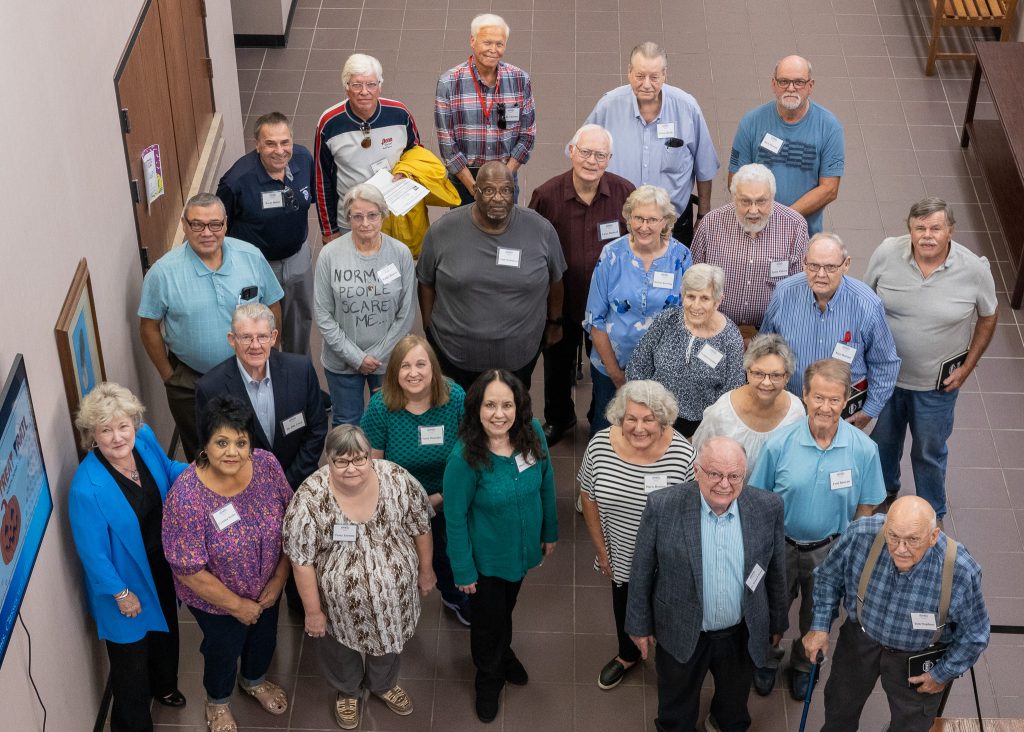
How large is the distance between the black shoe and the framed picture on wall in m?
3.16

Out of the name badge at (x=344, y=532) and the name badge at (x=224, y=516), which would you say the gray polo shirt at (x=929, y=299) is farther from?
the name badge at (x=224, y=516)

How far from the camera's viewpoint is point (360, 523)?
4.88 m

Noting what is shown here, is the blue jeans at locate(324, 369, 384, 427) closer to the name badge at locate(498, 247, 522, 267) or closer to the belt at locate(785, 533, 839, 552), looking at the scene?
the name badge at locate(498, 247, 522, 267)

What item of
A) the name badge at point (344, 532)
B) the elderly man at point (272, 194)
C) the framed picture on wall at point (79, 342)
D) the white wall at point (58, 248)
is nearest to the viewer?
the white wall at point (58, 248)

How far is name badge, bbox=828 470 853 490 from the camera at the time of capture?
5.00m

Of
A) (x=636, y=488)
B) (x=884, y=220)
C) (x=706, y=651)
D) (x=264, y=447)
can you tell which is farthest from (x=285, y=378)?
(x=884, y=220)

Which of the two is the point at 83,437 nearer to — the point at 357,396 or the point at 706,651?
the point at 357,396

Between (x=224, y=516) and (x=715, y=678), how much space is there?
2.14 m

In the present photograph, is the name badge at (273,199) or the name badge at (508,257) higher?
the name badge at (273,199)

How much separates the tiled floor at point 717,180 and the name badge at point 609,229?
54.5 inches

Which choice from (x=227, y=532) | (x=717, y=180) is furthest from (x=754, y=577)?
(x=717, y=180)

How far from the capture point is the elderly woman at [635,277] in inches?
229

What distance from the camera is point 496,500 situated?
4977 mm

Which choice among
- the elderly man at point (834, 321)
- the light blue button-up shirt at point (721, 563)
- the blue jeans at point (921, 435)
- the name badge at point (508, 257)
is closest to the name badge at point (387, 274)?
the name badge at point (508, 257)
